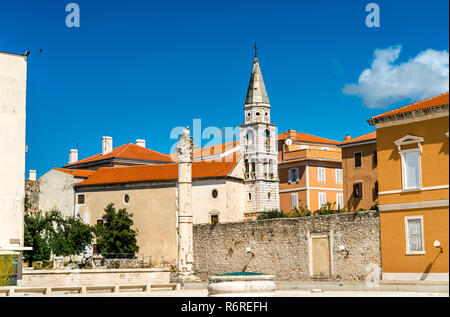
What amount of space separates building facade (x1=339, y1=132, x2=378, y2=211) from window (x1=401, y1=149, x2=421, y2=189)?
24.9m

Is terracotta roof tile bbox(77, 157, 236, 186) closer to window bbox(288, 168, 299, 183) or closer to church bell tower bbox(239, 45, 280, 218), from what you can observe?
church bell tower bbox(239, 45, 280, 218)

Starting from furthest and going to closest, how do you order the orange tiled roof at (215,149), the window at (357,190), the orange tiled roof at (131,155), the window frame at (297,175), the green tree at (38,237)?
1. the orange tiled roof at (215,149)
2. the orange tiled roof at (131,155)
3. the window frame at (297,175)
4. the window at (357,190)
5. the green tree at (38,237)

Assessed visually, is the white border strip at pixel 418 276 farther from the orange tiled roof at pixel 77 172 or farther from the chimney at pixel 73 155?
the chimney at pixel 73 155

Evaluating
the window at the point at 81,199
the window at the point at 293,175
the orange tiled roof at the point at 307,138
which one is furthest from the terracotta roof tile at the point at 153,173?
the orange tiled roof at the point at 307,138

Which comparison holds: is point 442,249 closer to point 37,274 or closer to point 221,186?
point 37,274

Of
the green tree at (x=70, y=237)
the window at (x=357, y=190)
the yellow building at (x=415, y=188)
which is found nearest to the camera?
the yellow building at (x=415, y=188)

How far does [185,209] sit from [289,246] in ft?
26.8

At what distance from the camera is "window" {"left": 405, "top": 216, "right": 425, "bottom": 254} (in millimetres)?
27841

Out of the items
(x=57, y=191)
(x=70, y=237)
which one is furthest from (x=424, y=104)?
(x=57, y=191)

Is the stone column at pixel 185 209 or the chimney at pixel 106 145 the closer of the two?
the stone column at pixel 185 209

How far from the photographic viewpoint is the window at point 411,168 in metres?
27.8

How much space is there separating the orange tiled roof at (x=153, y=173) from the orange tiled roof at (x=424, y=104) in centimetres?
2948

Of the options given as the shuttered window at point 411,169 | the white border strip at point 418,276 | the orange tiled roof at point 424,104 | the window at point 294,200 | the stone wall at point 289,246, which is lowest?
the white border strip at point 418,276

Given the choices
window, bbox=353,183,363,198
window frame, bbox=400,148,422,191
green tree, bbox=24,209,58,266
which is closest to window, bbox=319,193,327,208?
window, bbox=353,183,363,198
